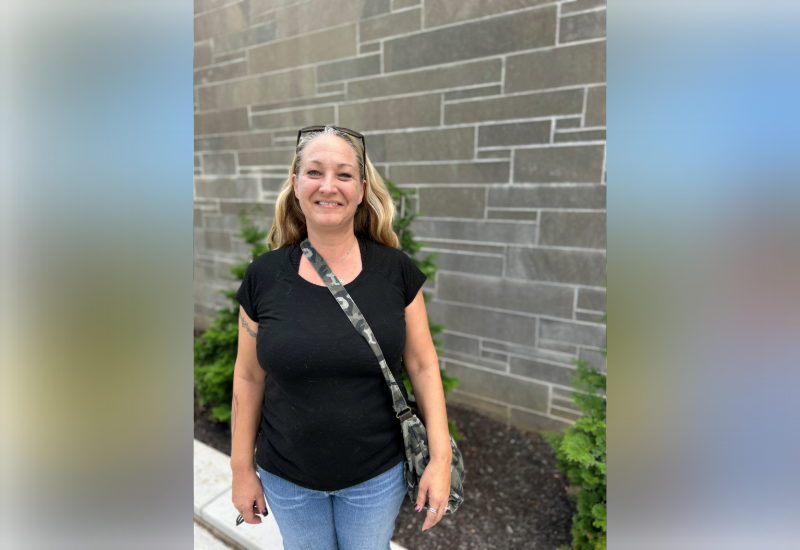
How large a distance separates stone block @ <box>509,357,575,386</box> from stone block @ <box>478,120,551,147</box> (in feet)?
5.18

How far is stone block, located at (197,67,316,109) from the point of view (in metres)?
4.19

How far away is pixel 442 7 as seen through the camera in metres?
3.35

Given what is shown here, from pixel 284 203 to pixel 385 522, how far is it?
110 cm

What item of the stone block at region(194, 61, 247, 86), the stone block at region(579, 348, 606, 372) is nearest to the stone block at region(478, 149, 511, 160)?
the stone block at region(579, 348, 606, 372)

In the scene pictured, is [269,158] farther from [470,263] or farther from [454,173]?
[470,263]

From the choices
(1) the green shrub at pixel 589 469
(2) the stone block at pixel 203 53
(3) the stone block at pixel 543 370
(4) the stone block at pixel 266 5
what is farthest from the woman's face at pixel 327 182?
(2) the stone block at pixel 203 53

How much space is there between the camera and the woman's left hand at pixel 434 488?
4.83 ft

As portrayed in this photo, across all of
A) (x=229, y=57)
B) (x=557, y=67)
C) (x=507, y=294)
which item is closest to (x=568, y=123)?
(x=557, y=67)

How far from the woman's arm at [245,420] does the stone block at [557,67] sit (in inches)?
100

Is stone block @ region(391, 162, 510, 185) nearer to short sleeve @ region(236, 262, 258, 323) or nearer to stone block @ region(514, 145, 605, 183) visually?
stone block @ region(514, 145, 605, 183)

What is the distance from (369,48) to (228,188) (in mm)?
2263
